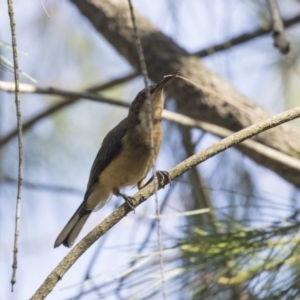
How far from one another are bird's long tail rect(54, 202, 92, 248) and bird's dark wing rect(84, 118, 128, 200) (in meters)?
A: 0.13

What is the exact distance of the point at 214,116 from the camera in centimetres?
396

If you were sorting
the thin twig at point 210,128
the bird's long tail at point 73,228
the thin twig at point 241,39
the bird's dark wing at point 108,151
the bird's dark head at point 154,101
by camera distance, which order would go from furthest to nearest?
the thin twig at point 241,39, the bird's long tail at point 73,228, the bird's dark wing at point 108,151, the bird's dark head at point 154,101, the thin twig at point 210,128

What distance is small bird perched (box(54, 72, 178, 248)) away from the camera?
3.85 metres

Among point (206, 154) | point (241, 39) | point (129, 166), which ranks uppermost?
point (241, 39)

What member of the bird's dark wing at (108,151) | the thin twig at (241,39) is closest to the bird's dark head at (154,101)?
the bird's dark wing at (108,151)

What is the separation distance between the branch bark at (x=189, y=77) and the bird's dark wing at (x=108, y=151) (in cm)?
40

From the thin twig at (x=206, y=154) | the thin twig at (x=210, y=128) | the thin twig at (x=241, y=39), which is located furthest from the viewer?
the thin twig at (x=241, y=39)

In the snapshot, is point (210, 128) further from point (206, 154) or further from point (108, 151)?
point (206, 154)

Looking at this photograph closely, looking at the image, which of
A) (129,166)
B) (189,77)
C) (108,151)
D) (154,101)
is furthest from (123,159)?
(189,77)

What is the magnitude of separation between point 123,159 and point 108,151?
0.19m

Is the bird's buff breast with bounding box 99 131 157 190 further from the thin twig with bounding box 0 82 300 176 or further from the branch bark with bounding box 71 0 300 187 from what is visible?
the branch bark with bounding box 71 0 300 187

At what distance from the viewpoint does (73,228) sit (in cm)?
416

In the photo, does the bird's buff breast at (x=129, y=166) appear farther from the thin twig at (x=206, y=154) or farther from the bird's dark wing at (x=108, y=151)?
the thin twig at (x=206, y=154)

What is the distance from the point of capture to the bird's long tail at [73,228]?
4113mm
